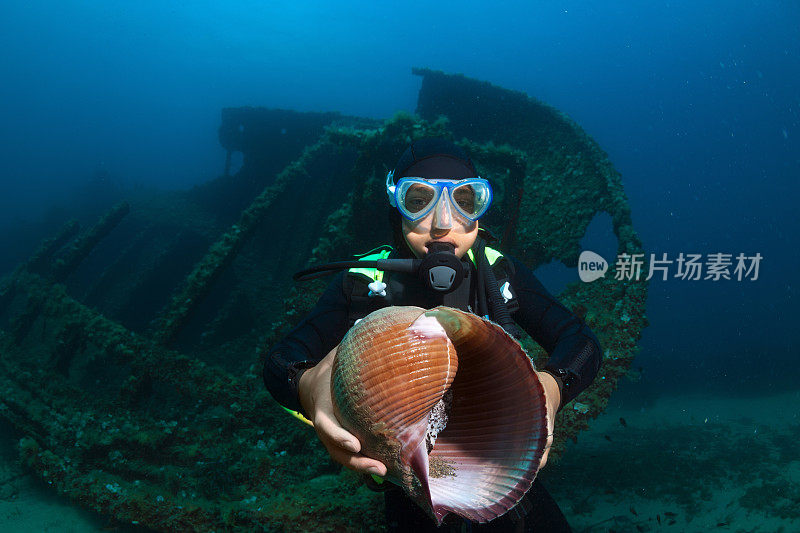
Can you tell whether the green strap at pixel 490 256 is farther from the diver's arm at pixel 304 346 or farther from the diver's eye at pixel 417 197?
the diver's arm at pixel 304 346

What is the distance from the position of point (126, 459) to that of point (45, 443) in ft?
4.65

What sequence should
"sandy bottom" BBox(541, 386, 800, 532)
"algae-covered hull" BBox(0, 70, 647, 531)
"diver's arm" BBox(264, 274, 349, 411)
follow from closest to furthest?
"diver's arm" BBox(264, 274, 349, 411) < "algae-covered hull" BBox(0, 70, 647, 531) < "sandy bottom" BBox(541, 386, 800, 532)

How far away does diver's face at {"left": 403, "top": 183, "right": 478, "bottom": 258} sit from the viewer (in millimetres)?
1951

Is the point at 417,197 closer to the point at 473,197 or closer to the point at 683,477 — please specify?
the point at 473,197

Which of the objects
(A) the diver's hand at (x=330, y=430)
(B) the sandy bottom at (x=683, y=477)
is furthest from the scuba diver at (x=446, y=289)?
(B) the sandy bottom at (x=683, y=477)

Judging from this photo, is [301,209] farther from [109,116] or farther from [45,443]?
[109,116]

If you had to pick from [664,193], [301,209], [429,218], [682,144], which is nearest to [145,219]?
[301,209]

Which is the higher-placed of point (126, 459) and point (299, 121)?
point (299, 121)

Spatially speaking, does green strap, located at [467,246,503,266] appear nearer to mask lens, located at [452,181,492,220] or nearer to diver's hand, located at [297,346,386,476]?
mask lens, located at [452,181,492,220]

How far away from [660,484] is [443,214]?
7.64 metres

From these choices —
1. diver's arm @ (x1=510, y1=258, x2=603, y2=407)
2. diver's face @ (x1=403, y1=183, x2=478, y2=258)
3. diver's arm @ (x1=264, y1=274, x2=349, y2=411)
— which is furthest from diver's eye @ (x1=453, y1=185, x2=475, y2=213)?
diver's arm @ (x1=264, y1=274, x2=349, y2=411)

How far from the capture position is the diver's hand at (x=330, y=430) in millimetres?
976

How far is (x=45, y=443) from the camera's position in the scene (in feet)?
15.5

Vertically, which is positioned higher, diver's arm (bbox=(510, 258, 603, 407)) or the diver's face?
the diver's face
